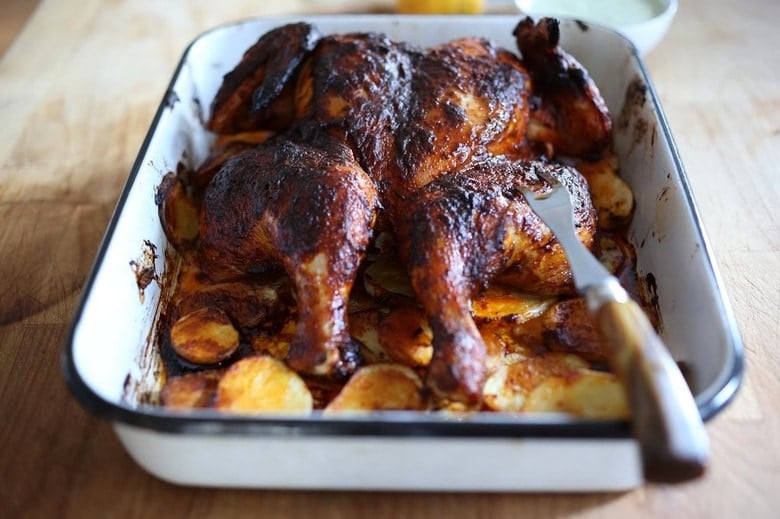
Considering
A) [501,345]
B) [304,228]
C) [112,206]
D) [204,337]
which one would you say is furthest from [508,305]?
[112,206]

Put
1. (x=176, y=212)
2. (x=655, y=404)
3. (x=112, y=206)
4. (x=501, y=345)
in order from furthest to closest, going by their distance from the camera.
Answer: (x=112, y=206)
(x=176, y=212)
(x=501, y=345)
(x=655, y=404)

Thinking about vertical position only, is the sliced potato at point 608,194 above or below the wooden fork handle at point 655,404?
below

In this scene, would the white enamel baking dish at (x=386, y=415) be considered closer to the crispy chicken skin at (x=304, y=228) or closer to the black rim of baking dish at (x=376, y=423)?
the black rim of baking dish at (x=376, y=423)

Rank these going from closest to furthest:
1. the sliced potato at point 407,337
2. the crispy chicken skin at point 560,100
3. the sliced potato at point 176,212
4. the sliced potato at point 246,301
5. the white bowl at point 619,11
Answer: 1. the sliced potato at point 407,337
2. the sliced potato at point 246,301
3. the sliced potato at point 176,212
4. the crispy chicken skin at point 560,100
5. the white bowl at point 619,11

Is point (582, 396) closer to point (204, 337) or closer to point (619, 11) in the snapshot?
point (204, 337)

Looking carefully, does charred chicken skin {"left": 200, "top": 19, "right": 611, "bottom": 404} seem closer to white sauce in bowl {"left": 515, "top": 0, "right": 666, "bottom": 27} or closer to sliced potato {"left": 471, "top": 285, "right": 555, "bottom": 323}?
sliced potato {"left": 471, "top": 285, "right": 555, "bottom": 323}

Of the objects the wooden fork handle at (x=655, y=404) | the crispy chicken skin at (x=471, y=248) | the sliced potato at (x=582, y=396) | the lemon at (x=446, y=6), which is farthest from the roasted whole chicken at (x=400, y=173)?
the lemon at (x=446, y=6)

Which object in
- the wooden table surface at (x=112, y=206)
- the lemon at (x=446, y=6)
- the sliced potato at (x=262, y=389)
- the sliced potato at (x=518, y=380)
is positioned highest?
the lemon at (x=446, y=6)
